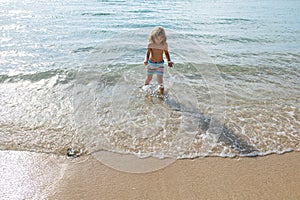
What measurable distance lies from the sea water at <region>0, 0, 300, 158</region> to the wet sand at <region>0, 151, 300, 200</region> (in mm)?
223

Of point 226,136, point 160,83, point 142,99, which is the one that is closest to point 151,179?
point 226,136

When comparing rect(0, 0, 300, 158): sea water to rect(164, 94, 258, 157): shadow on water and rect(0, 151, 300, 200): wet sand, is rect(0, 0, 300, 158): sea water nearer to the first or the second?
rect(164, 94, 258, 157): shadow on water

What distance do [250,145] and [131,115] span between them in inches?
86.4

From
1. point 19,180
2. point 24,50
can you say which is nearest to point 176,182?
point 19,180

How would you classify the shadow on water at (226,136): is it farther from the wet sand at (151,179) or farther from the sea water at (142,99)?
the wet sand at (151,179)

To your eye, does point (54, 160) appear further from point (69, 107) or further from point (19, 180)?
point (69, 107)

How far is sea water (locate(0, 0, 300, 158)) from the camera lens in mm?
3375

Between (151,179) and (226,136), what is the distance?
1.58 m

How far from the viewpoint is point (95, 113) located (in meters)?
4.16

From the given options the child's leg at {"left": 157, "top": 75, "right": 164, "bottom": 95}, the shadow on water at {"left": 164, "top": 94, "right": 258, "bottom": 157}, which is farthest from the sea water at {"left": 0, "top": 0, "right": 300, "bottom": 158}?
the child's leg at {"left": 157, "top": 75, "right": 164, "bottom": 95}

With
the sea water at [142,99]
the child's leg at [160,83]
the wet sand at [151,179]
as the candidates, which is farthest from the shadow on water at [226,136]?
the child's leg at [160,83]

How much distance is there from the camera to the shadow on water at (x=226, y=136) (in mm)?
3243

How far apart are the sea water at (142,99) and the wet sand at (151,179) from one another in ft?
0.73

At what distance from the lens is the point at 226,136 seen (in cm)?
353
